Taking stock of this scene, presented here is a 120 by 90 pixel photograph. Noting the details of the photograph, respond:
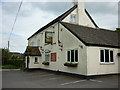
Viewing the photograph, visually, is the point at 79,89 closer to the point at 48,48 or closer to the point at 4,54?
the point at 48,48

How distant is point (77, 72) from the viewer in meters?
13.6

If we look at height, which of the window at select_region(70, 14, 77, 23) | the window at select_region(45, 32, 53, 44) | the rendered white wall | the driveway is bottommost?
the driveway

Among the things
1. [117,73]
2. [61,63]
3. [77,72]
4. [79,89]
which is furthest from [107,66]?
[79,89]

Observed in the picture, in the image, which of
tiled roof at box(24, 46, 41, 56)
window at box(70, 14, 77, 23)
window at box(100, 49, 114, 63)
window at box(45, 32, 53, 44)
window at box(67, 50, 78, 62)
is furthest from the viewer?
tiled roof at box(24, 46, 41, 56)

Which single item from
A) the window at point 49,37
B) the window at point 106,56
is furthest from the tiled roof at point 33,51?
the window at point 106,56

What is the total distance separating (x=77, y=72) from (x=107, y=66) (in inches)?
121

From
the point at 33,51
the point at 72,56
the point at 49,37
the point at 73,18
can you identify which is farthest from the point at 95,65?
the point at 33,51

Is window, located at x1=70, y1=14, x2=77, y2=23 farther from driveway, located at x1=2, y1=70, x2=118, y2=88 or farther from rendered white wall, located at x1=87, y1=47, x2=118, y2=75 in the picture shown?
driveway, located at x1=2, y1=70, x2=118, y2=88

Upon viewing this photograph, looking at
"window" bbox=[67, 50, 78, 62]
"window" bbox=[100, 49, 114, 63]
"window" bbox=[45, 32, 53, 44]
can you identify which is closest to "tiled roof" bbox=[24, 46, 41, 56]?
"window" bbox=[45, 32, 53, 44]

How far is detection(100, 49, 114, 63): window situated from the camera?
13.7 metres

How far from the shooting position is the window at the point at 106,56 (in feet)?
44.8

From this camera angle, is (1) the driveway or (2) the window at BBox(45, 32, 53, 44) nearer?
(1) the driveway

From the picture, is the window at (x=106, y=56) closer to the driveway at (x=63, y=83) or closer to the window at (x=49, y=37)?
the driveway at (x=63, y=83)

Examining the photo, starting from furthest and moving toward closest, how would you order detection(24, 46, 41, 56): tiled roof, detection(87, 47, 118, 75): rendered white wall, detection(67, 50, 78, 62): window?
detection(24, 46, 41, 56): tiled roof, detection(67, 50, 78, 62): window, detection(87, 47, 118, 75): rendered white wall
